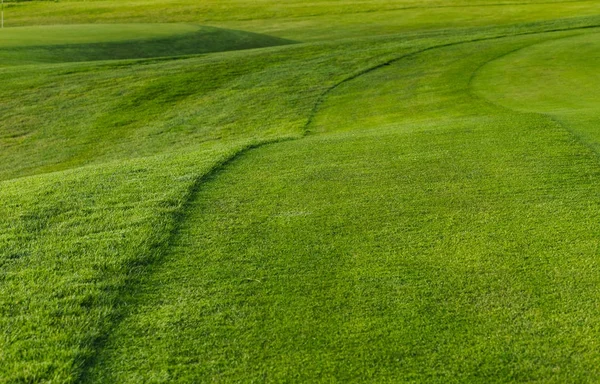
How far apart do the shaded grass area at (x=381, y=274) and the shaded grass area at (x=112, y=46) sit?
19.6 m

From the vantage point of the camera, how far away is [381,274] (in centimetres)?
A: 523

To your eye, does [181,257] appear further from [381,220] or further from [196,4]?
[196,4]

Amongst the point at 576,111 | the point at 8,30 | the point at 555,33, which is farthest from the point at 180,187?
the point at 8,30

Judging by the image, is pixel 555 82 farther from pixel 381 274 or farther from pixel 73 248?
pixel 73 248

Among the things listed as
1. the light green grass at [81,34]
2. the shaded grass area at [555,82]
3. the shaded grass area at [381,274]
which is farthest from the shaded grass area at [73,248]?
the light green grass at [81,34]

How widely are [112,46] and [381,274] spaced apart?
25358 millimetres

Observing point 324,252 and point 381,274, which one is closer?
point 381,274

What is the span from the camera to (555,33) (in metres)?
24.7

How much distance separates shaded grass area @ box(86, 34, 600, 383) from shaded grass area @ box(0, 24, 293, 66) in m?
19.6

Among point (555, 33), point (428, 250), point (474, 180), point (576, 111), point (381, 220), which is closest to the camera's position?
point (428, 250)

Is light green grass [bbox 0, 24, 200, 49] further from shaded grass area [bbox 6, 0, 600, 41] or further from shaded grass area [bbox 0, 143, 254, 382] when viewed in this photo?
shaded grass area [bbox 0, 143, 254, 382]

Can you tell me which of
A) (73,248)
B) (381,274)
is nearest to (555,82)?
(381,274)

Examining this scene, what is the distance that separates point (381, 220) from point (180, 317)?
2435mm

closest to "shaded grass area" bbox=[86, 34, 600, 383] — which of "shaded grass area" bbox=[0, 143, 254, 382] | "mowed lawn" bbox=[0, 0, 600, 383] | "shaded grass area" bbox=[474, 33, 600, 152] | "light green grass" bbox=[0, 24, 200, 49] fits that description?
"mowed lawn" bbox=[0, 0, 600, 383]
